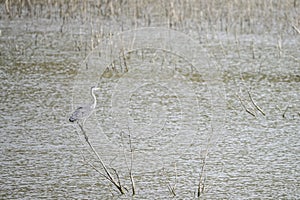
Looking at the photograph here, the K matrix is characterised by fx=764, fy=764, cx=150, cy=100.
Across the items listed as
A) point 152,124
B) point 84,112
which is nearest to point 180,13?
point 152,124

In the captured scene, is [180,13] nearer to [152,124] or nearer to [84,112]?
[152,124]

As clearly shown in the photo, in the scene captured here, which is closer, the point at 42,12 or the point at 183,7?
the point at 183,7

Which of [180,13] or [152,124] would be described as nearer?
[152,124]

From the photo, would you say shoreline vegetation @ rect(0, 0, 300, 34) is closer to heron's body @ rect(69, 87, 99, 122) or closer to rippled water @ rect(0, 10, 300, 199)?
rippled water @ rect(0, 10, 300, 199)

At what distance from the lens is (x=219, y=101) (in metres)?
8.07

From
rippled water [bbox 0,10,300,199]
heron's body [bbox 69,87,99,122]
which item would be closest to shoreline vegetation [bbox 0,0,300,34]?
rippled water [bbox 0,10,300,199]

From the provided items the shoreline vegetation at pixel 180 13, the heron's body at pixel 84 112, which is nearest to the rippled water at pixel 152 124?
the heron's body at pixel 84 112

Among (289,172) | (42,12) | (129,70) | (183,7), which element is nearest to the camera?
(289,172)

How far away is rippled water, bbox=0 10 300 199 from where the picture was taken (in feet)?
18.4

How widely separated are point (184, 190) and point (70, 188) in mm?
810

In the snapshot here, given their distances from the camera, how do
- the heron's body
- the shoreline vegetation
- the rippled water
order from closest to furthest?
the rippled water → the heron's body → the shoreline vegetation

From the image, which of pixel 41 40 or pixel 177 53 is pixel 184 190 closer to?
pixel 177 53

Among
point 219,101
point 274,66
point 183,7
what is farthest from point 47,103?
point 183,7

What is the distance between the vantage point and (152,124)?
7.21 meters
